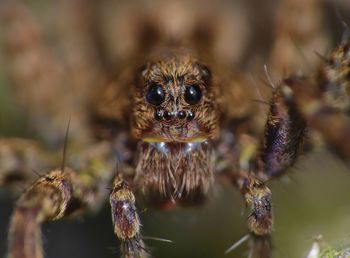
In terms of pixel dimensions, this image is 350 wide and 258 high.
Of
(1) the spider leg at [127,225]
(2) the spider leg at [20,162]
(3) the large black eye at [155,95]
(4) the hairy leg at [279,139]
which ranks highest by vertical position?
(3) the large black eye at [155,95]

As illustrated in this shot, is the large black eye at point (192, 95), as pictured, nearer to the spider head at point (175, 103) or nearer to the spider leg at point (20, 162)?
the spider head at point (175, 103)

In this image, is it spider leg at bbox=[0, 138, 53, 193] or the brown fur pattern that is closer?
the brown fur pattern

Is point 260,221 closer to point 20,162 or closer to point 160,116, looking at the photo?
point 160,116

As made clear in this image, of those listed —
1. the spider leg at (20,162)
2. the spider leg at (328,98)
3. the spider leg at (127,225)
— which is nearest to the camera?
the spider leg at (328,98)

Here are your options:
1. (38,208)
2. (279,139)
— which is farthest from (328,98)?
(38,208)

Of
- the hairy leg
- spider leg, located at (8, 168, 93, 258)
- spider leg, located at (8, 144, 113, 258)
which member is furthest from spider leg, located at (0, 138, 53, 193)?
the hairy leg

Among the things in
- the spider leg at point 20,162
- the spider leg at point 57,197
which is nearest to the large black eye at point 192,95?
the spider leg at point 57,197

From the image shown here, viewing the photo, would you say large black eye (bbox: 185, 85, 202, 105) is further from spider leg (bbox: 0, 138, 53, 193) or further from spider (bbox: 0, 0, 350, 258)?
spider leg (bbox: 0, 138, 53, 193)
